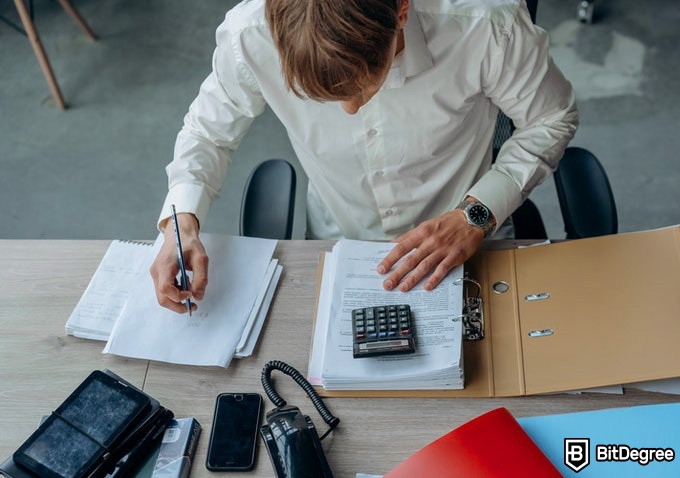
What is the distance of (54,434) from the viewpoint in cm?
108

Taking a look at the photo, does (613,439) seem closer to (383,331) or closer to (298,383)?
(383,331)

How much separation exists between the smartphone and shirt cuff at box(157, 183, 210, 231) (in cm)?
37

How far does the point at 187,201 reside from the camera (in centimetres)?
137

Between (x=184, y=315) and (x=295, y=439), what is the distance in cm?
32

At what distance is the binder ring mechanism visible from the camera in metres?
1.17

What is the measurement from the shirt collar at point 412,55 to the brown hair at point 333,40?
180mm

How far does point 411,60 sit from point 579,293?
464mm

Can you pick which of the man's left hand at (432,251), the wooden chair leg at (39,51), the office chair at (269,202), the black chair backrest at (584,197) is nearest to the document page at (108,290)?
the office chair at (269,202)

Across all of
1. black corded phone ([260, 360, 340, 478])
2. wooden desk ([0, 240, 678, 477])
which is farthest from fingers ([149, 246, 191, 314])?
black corded phone ([260, 360, 340, 478])

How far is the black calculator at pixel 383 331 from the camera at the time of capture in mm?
1116

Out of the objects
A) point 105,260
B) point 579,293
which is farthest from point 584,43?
point 105,260

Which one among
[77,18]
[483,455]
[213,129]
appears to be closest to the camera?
[483,455]

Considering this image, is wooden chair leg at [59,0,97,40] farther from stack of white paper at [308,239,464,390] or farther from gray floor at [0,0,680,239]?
stack of white paper at [308,239,464,390]

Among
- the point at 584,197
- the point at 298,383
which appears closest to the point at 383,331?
the point at 298,383
